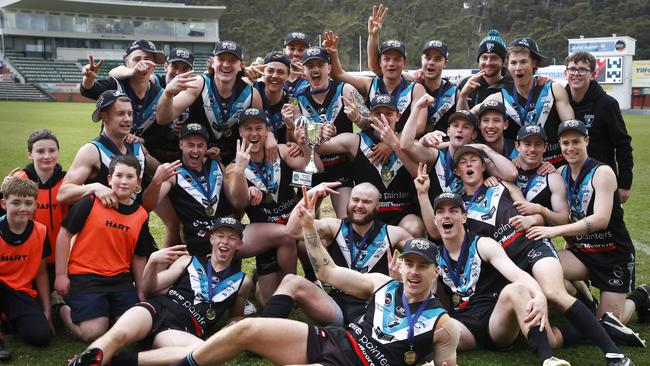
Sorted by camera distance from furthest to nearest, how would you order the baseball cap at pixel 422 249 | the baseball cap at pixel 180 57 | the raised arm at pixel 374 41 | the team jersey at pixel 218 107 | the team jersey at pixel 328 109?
the raised arm at pixel 374 41, the baseball cap at pixel 180 57, the team jersey at pixel 328 109, the team jersey at pixel 218 107, the baseball cap at pixel 422 249

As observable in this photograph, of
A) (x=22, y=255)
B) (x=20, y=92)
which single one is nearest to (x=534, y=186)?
(x=22, y=255)

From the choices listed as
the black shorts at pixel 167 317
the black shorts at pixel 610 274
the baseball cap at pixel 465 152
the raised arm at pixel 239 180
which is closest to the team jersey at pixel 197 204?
the raised arm at pixel 239 180

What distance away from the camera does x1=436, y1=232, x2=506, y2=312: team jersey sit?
17.4 feet

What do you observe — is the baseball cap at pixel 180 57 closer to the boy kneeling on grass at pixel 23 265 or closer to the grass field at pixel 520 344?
the boy kneeling on grass at pixel 23 265

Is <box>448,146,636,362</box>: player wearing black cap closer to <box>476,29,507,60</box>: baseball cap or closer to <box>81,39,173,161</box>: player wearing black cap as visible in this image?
<box>476,29,507,60</box>: baseball cap

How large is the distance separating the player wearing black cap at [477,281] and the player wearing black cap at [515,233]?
0.23m

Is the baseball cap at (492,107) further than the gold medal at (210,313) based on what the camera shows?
Yes

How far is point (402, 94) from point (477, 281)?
241cm

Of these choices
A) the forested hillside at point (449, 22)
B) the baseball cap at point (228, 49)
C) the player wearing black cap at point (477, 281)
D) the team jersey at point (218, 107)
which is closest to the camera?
the player wearing black cap at point (477, 281)

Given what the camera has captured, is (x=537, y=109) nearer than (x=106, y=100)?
No

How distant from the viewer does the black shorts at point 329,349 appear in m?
4.25

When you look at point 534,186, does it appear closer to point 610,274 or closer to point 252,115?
point 610,274

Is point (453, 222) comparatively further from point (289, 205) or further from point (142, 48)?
point (142, 48)

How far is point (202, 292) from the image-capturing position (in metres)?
5.44
